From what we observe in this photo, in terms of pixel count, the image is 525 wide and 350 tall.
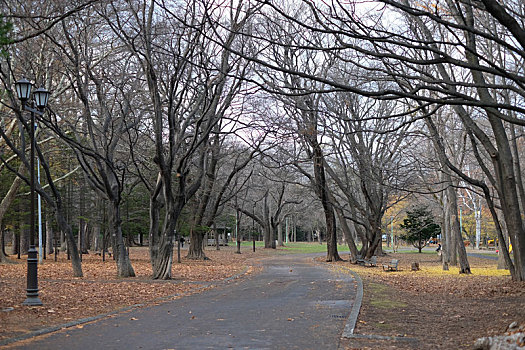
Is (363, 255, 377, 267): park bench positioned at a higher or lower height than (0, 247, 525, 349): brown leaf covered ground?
lower

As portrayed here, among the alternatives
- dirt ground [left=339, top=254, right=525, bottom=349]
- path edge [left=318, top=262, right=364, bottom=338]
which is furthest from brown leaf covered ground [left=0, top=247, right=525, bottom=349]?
path edge [left=318, top=262, right=364, bottom=338]

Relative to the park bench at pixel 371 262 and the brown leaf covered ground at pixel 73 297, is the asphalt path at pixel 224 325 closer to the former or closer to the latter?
the brown leaf covered ground at pixel 73 297

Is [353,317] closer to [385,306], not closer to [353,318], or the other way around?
[353,318]

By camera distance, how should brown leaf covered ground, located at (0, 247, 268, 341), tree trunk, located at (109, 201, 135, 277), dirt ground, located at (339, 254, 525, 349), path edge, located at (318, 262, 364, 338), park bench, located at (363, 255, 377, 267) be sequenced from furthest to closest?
park bench, located at (363, 255, 377, 267) → tree trunk, located at (109, 201, 135, 277) → brown leaf covered ground, located at (0, 247, 268, 341) → path edge, located at (318, 262, 364, 338) → dirt ground, located at (339, 254, 525, 349)

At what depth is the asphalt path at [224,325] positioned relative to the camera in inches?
318

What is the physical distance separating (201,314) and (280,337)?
302cm

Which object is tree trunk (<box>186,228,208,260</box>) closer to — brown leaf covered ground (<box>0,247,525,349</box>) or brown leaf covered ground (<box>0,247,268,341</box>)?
brown leaf covered ground (<box>0,247,268,341</box>)

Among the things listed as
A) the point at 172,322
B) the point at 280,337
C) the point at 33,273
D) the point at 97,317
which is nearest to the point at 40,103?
the point at 33,273

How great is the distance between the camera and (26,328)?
30.7 feet

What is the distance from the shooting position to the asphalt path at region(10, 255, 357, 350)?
318 inches

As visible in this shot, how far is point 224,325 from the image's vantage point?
9.76 m

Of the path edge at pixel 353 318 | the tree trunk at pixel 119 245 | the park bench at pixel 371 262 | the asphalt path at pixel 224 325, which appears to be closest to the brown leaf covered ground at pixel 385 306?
the path edge at pixel 353 318

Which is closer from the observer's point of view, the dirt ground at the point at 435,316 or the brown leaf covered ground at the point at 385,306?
the dirt ground at the point at 435,316

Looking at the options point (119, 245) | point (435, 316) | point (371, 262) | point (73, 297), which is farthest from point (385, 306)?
point (371, 262)
